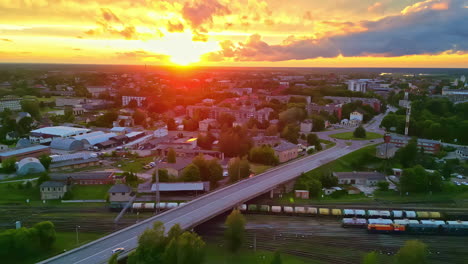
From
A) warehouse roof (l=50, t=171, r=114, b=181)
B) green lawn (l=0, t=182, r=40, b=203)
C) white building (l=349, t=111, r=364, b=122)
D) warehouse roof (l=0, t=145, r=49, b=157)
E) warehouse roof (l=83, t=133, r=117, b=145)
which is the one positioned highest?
white building (l=349, t=111, r=364, b=122)

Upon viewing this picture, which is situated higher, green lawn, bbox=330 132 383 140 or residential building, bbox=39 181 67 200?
green lawn, bbox=330 132 383 140

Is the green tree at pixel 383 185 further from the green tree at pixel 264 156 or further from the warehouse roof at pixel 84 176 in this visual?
the warehouse roof at pixel 84 176

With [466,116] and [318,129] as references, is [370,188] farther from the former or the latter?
[466,116]

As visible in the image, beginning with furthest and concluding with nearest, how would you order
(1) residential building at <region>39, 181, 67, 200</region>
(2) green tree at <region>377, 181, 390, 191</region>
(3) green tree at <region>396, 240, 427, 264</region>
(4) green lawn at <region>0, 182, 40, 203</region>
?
(2) green tree at <region>377, 181, 390, 191</region>, (1) residential building at <region>39, 181, 67, 200</region>, (4) green lawn at <region>0, 182, 40, 203</region>, (3) green tree at <region>396, 240, 427, 264</region>

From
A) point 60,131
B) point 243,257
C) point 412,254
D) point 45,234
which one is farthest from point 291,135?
point 60,131

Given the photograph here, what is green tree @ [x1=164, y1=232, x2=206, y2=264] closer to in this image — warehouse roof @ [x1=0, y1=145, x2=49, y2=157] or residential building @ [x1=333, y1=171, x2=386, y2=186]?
residential building @ [x1=333, y1=171, x2=386, y2=186]

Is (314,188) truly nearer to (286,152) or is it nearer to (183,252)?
(286,152)

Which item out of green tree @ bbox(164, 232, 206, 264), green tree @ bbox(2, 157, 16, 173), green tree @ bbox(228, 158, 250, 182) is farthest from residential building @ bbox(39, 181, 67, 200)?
green tree @ bbox(164, 232, 206, 264)
